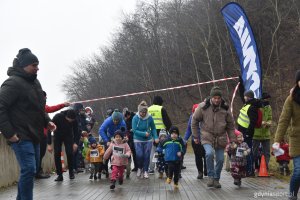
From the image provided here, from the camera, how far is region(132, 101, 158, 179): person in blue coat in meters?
13.6

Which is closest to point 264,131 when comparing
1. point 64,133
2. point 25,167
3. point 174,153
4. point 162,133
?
point 162,133

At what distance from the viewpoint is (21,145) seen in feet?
23.1

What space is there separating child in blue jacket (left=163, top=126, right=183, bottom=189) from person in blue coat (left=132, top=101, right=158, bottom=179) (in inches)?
87.0

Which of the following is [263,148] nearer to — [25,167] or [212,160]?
[212,160]

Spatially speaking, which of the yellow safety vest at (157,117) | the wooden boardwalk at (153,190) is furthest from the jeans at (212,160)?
the yellow safety vest at (157,117)

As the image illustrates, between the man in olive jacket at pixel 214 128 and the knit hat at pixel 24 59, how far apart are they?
14.3 ft

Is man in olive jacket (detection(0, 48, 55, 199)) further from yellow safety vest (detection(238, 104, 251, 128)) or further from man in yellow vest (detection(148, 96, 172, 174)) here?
man in yellow vest (detection(148, 96, 172, 174))

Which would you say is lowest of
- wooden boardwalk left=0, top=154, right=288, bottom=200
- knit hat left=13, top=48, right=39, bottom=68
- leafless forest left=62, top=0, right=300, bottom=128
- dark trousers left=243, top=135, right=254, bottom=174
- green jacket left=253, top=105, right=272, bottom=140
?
wooden boardwalk left=0, top=154, right=288, bottom=200

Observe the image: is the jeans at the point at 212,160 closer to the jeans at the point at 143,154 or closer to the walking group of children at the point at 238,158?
the walking group of children at the point at 238,158

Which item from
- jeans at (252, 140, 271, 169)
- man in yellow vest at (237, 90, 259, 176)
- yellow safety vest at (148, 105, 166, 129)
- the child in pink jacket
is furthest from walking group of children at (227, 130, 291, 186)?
yellow safety vest at (148, 105, 166, 129)

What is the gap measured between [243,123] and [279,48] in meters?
26.6

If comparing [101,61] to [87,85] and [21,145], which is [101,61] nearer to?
[87,85]

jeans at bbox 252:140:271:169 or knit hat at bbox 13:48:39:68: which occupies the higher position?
knit hat at bbox 13:48:39:68

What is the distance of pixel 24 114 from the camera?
7152mm
